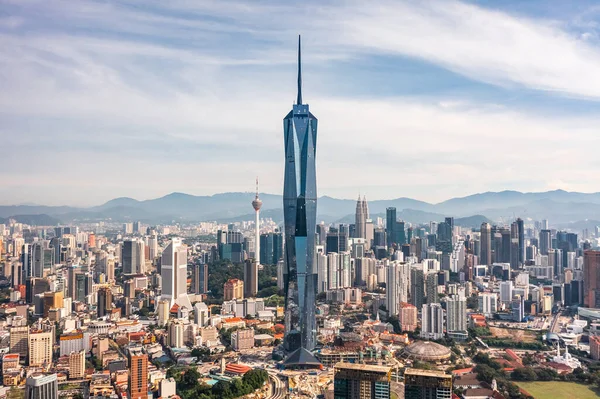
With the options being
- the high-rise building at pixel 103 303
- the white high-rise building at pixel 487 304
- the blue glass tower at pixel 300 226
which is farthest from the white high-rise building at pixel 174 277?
the white high-rise building at pixel 487 304

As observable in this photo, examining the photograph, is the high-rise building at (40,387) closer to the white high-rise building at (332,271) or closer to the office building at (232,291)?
the office building at (232,291)

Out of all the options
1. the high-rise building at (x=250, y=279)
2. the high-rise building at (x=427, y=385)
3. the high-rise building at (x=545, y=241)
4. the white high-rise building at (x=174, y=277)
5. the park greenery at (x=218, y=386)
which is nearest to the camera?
the high-rise building at (x=427, y=385)

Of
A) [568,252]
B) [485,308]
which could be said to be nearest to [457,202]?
[568,252]

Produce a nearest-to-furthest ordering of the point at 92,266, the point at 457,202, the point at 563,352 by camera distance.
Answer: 1. the point at 563,352
2. the point at 92,266
3. the point at 457,202

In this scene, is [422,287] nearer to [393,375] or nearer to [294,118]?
[393,375]

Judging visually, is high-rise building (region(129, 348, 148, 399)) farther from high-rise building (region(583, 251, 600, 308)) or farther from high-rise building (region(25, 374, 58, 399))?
high-rise building (region(583, 251, 600, 308))
